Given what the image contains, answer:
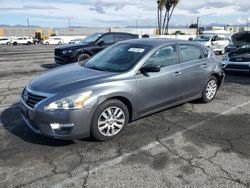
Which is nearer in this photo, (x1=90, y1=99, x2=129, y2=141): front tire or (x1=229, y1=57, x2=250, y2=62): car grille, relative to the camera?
(x1=90, y1=99, x2=129, y2=141): front tire

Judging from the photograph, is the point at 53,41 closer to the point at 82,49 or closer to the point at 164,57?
the point at 82,49

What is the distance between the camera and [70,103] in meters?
3.50

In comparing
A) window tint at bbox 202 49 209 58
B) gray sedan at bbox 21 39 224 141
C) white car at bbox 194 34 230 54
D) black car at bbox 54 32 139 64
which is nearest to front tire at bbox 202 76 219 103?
gray sedan at bbox 21 39 224 141

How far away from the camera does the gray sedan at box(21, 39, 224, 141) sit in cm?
354

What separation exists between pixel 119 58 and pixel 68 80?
1.19 meters

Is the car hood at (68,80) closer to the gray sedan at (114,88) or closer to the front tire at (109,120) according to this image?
the gray sedan at (114,88)

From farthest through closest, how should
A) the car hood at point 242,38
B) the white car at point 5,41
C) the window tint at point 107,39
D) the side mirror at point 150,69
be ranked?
the white car at point 5,41, the window tint at point 107,39, the car hood at point 242,38, the side mirror at point 150,69

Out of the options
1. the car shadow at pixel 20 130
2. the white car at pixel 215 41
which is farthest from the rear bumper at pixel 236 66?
the white car at pixel 215 41

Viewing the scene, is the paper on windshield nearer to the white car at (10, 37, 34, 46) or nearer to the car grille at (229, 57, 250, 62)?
the car grille at (229, 57, 250, 62)

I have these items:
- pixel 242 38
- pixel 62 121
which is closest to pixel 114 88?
pixel 62 121

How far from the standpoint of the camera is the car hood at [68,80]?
3.69 m

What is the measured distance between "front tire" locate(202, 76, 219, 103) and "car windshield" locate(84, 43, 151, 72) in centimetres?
199

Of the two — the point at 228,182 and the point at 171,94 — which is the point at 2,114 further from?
the point at 228,182

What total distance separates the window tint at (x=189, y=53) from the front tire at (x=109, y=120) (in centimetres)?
→ 186
